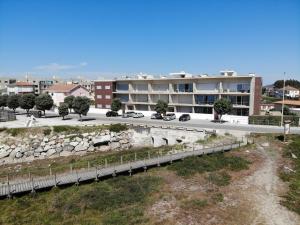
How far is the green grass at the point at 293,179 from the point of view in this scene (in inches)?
1056

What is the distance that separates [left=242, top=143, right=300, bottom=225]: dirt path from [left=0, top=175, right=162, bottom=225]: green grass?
944 cm

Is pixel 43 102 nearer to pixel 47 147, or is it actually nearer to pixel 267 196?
pixel 47 147

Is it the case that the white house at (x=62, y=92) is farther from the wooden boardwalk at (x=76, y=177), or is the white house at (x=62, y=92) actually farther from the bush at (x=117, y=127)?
the wooden boardwalk at (x=76, y=177)

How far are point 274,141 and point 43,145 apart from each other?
39017 mm

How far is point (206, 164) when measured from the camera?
121 ft

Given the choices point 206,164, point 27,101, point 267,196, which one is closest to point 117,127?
point 206,164

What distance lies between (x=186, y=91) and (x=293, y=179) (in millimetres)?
50180

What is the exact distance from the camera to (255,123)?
6400 cm

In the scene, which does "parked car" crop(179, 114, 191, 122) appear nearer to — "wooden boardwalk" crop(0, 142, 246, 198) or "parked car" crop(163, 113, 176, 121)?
"parked car" crop(163, 113, 176, 121)

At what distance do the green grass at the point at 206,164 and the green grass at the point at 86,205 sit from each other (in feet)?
16.4

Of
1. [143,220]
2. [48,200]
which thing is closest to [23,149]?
[48,200]

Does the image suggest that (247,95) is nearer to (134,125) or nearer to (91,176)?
(134,125)

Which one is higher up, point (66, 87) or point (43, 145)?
point (66, 87)

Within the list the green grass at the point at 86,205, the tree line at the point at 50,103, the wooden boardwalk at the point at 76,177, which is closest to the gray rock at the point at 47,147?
the tree line at the point at 50,103
